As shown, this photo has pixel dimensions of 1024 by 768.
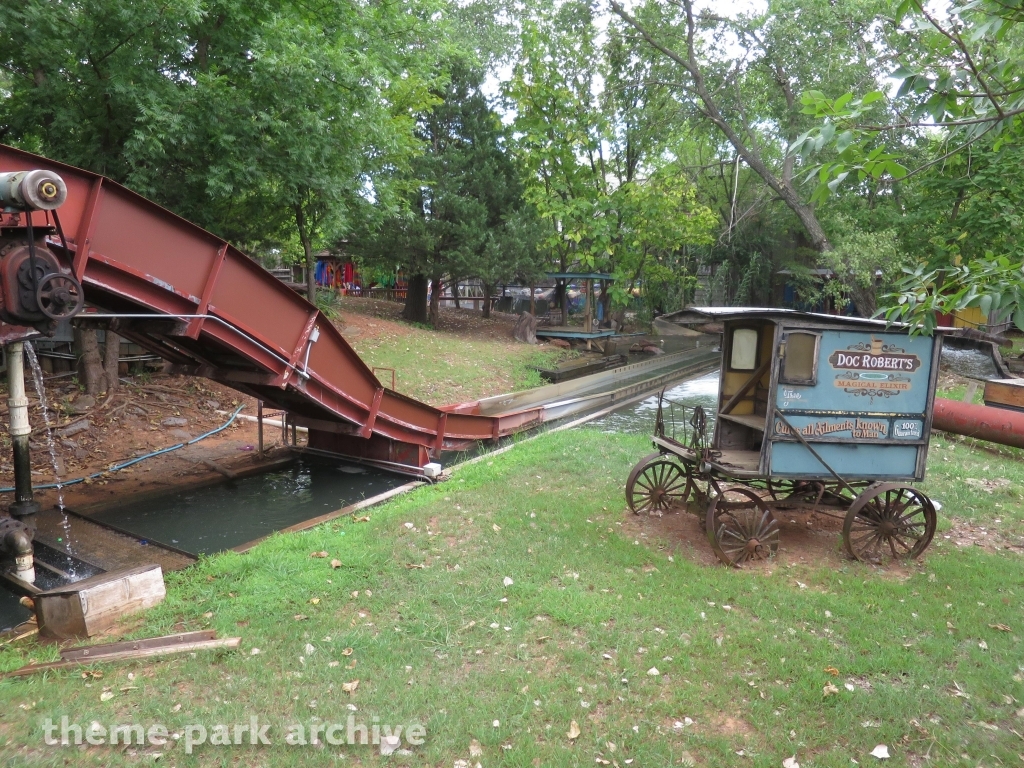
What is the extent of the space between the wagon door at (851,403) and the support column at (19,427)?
774 cm

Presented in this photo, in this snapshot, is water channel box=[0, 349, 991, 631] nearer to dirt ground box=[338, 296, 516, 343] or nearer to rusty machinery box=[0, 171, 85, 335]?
rusty machinery box=[0, 171, 85, 335]

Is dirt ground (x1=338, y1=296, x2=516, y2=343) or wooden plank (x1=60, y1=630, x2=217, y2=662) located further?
dirt ground (x1=338, y1=296, x2=516, y2=343)

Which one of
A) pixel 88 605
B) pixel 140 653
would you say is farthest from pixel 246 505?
pixel 140 653

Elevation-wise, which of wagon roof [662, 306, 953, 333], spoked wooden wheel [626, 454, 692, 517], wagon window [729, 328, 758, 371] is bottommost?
spoked wooden wheel [626, 454, 692, 517]

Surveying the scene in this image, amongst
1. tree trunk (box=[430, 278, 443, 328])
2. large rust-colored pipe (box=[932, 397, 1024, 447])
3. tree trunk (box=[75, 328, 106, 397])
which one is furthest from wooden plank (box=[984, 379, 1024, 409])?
tree trunk (box=[430, 278, 443, 328])

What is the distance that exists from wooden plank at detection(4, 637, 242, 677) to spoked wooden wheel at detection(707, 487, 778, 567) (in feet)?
15.7

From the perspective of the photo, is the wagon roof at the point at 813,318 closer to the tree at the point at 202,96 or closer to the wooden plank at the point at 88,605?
the wooden plank at the point at 88,605

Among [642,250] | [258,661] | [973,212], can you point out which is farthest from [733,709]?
[642,250]

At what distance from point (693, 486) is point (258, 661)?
5552mm

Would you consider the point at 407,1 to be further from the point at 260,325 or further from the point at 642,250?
the point at 642,250

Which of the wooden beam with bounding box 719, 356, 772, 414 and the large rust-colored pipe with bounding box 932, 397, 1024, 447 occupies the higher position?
the wooden beam with bounding box 719, 356, 772, 414

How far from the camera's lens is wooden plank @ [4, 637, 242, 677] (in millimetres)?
5117

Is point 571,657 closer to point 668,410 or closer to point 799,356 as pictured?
point 799,356

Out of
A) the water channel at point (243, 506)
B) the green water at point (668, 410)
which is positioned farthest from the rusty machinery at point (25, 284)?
the green water at point (668, 410)
